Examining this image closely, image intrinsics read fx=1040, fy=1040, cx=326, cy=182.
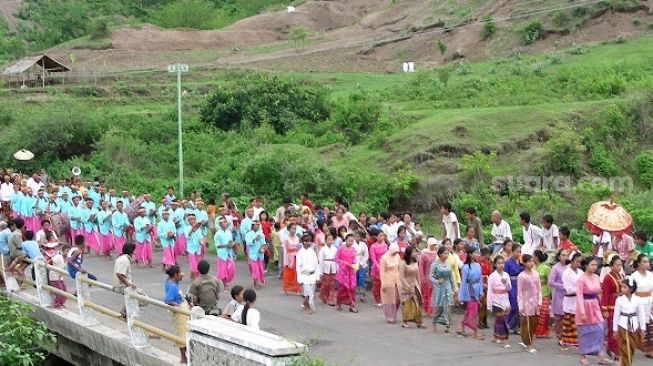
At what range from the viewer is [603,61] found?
125 feet

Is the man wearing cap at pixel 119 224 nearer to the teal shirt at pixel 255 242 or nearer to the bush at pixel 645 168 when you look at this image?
the teal shirt at pixel 255 242

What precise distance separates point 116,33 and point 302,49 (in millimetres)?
13790

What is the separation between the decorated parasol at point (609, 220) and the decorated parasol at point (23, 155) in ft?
70.4

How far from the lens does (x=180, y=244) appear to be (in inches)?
826

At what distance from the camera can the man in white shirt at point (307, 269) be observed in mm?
16500

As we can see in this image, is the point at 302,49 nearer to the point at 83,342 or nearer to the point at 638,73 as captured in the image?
the point at 638,73

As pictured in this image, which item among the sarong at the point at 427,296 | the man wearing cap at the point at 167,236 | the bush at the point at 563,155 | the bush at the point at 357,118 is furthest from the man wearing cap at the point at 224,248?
the bush at the point at 357,118

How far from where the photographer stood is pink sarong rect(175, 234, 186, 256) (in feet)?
68.0

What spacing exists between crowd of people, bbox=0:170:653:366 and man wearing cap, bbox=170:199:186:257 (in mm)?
35

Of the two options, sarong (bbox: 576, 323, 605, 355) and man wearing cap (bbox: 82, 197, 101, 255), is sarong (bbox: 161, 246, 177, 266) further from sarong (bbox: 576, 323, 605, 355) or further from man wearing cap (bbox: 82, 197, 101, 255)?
sarong (bbox: 576, 323, 605, 355)

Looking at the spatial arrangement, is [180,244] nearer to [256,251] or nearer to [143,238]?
[143,238]

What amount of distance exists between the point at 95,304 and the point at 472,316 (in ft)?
17.4

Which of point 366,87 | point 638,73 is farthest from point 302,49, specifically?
point 638,73

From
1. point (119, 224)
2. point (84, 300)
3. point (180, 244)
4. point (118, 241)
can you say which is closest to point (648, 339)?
point (84, 300)
